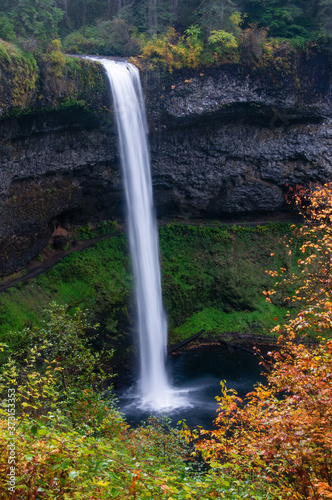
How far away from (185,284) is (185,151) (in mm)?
8216

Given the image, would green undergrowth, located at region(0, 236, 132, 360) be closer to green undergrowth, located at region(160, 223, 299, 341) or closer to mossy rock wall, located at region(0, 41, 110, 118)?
green undergrowth, located at region(160, 223, 299, 341)

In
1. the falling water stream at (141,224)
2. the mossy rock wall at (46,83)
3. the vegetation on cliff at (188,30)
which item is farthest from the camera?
the falling water stream at (141,224)

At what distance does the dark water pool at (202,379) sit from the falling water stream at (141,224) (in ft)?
2.68

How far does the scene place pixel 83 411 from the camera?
314 inches

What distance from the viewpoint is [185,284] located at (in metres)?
23.1

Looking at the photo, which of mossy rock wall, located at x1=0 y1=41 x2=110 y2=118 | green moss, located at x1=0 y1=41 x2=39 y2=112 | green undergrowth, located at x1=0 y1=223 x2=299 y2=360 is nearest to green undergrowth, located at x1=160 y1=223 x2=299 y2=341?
green undergrowth, located at x1=0 y1=223 x2=299 y2=360

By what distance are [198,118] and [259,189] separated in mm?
6628

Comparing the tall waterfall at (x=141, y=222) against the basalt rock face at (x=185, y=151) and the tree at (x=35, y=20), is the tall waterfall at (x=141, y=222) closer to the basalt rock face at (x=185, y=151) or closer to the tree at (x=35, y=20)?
the basalt rock face at (x=185, y=151)

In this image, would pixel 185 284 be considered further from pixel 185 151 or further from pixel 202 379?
pixel 185 151

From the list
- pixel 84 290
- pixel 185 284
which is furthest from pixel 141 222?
pixel 185 284

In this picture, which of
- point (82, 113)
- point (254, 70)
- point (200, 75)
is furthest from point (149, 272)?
point (254, 70)

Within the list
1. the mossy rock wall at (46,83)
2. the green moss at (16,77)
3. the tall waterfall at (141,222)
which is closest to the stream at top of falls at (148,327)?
the tall waterfall at (141,222)

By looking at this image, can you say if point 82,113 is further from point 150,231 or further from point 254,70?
point 254,70

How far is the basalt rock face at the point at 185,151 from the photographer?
17469 mm
